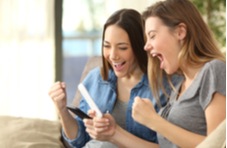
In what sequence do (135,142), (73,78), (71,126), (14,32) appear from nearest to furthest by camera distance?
(135,142), (71,126), (14,32), (73,78)

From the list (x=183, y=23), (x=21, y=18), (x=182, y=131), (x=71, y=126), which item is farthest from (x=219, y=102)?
(x=21, y=18)

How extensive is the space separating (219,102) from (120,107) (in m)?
0.62

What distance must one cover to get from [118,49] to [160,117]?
1.62ft

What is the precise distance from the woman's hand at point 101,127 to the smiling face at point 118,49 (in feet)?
0.90

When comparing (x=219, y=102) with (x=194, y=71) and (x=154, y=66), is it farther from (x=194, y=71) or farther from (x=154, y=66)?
(x=154, y=66)

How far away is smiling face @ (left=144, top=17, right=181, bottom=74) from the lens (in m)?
1.54

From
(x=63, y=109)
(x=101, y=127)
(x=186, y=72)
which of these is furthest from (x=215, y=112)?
(x=63, y=109)

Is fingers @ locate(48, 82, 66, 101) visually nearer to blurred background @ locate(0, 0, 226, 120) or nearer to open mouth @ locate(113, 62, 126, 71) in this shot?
open mouth @ locate(113, 62, 126, 71)

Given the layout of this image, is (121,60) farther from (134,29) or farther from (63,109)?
(63,109)

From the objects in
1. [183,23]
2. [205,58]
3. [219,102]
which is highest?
[183,23]

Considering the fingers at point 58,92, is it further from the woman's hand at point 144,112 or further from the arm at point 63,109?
the woman's hand at point 144,112

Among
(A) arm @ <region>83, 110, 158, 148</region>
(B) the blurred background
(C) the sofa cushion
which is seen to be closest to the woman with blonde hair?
(A) arm @ <region>83, 110, 158, 148</region>

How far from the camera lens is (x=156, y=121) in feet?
4.78

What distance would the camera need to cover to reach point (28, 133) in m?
1.93
